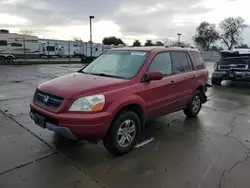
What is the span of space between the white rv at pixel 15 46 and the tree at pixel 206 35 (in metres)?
42.3

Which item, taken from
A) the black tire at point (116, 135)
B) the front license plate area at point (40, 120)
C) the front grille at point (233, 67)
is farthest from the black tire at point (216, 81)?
the front license plate area at point (40, 120)

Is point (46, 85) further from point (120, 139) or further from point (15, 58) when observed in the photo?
point (15, 58)

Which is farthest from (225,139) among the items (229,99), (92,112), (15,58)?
(15,58)

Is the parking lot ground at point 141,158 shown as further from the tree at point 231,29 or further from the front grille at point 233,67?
the tree at point 231,29

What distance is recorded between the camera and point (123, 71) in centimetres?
447

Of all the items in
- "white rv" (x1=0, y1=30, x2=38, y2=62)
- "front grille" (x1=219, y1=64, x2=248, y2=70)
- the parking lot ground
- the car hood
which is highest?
"white rv" (x1=0, y1=30, x2=38, y2=62)

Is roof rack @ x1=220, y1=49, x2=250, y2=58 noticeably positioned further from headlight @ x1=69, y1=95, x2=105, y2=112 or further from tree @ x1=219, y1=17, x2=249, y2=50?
tree @ x1=219, y1=17, x2=249, y2=50

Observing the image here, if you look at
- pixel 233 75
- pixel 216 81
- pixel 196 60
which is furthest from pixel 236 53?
pixel 196 60

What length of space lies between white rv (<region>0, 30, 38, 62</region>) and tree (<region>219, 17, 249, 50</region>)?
142ft

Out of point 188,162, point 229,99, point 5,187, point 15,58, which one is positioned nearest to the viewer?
point 5,187

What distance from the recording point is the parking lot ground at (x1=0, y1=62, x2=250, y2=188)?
3.27 meters

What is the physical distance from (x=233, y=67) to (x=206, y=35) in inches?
2052

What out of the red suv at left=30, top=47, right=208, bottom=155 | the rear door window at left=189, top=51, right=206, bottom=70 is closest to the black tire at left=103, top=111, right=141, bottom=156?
the red suv at left=30, top=47, right=208, bottom=155

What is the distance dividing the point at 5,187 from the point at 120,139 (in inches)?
69.6
